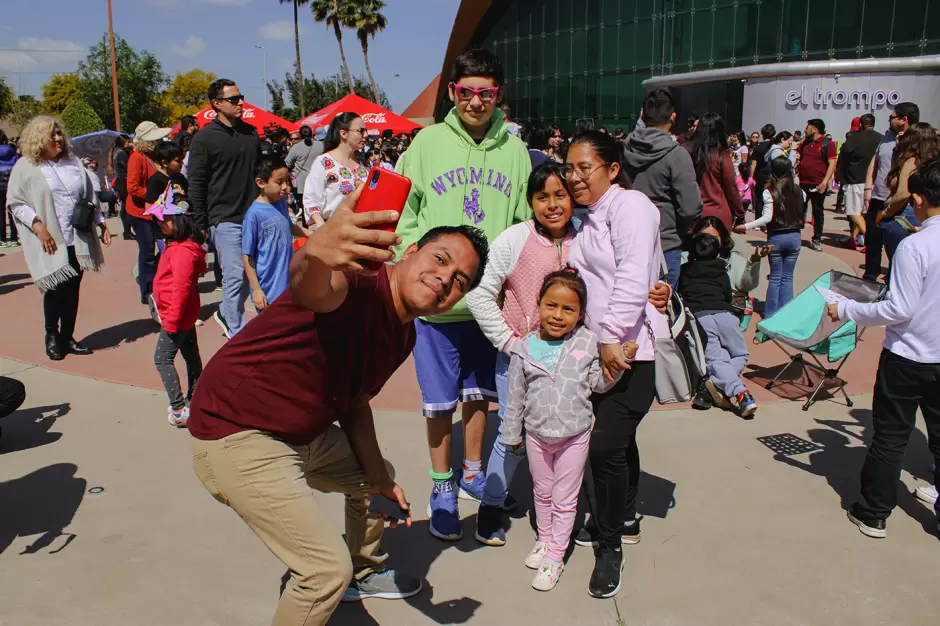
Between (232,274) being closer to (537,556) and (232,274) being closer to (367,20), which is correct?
(537,556)

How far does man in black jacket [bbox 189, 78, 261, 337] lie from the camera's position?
589 centimetres

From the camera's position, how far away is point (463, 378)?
3730 millimetres

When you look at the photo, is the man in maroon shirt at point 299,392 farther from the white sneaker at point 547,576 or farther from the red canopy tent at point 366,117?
the red canopy tent at point 366,117

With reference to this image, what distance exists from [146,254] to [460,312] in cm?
599

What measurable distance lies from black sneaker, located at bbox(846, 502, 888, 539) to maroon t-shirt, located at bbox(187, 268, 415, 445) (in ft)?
8.85

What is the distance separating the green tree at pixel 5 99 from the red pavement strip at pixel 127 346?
142 ft

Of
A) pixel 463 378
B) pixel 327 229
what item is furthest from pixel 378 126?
pixel 327 229

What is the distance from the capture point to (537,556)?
3.31m

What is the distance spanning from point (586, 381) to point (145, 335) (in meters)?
5.55

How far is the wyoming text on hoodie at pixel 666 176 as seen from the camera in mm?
4535

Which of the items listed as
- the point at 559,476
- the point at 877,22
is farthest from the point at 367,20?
the point at 559,476

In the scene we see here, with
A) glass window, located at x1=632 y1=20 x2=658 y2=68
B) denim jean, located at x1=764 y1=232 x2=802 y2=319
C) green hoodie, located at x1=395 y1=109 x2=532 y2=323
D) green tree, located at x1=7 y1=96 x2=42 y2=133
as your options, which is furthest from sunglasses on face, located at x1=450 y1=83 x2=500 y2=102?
green tree, located at x1=7 y1=96 x2=42 y2=133

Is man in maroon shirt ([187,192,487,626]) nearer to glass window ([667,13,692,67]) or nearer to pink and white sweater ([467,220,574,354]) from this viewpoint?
pink and white sweater ([467,220,574,354])

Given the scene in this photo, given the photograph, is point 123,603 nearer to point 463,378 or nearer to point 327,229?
point 463,378
